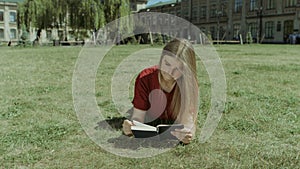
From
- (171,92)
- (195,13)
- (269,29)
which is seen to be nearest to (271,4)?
(269,29)

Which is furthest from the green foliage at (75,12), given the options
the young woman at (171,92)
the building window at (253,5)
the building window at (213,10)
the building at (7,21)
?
the young woman at (171,92)

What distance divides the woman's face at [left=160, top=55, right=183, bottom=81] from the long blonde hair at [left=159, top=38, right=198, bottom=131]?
0.02 meters

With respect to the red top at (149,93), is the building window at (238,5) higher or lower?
higher

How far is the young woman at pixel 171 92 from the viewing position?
219cm

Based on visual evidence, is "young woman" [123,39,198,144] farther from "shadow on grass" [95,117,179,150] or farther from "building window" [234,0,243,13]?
"building window" [234,0,243,13]

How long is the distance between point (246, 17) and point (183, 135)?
34.5 meters

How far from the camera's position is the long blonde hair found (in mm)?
2188

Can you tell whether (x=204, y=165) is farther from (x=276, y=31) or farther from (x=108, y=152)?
(x=276, y=31)

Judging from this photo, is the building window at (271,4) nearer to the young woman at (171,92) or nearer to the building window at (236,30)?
the building window at (236,30)

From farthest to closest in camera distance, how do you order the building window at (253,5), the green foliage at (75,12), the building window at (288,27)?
the building window at (253,5) → the building window at (288,27) → the green foliage at (75,12)

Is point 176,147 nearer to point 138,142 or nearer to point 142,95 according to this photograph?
point 138,142

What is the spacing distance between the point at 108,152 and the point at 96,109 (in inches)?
48.6

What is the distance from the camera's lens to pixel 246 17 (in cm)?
3444

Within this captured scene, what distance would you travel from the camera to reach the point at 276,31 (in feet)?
103
